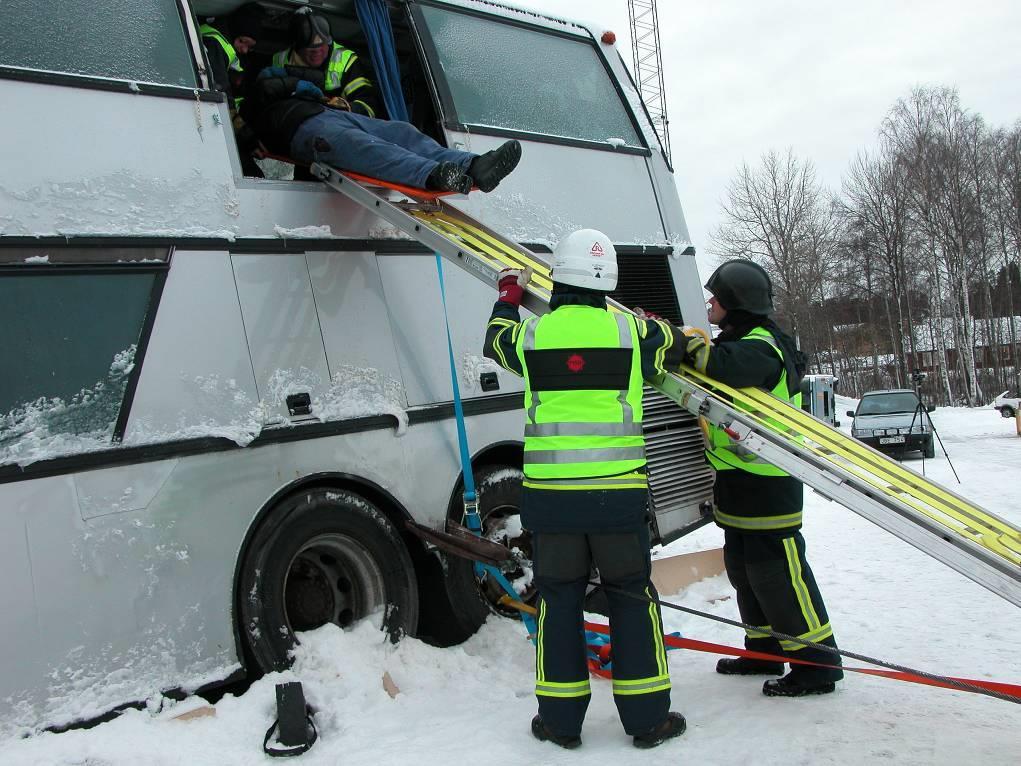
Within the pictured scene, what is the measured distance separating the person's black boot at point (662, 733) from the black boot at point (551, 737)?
221mm

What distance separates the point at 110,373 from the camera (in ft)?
11.0

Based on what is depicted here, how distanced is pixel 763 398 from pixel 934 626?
2160 millimetres

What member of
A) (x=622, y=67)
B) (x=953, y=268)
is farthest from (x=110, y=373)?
(x=953, y=268)

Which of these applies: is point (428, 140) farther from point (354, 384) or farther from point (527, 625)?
point (527, 625)

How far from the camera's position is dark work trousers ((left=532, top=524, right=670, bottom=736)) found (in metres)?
3.25

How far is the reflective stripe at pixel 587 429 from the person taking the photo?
329cm

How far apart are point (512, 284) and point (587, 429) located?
2.53 ft

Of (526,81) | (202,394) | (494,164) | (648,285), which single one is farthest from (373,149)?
(648,285)

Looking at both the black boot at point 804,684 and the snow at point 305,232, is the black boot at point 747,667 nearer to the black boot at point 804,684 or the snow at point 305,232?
the black boot at point 804,684

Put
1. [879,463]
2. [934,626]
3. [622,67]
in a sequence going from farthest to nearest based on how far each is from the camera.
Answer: [622,67] < [934,626] < [879,463]

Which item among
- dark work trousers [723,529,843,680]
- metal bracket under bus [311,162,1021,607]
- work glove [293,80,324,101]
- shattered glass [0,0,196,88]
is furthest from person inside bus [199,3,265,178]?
dark work trousers [723,529,843,680]

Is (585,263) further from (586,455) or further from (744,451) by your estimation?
(744,451)

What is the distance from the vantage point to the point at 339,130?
4332 mm

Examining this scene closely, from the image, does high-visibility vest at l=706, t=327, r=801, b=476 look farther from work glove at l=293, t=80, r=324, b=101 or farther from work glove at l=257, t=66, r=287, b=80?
work glove at l=257, t=66, r=287, b=80
